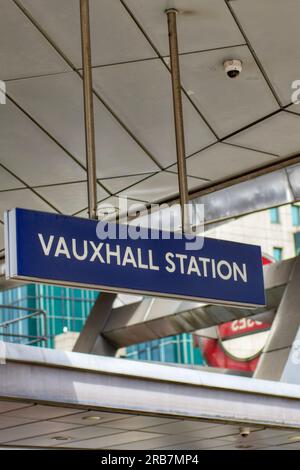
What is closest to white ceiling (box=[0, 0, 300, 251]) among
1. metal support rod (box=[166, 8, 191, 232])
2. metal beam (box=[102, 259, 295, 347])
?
metal support rod (box=[166, 8, 191, 232])

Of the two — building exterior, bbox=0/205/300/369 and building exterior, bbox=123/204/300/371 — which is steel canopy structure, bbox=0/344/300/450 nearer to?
building exterior, bbox=123/204/300/371

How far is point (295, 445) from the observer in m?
15.1

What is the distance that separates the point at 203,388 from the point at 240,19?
498 centimetres

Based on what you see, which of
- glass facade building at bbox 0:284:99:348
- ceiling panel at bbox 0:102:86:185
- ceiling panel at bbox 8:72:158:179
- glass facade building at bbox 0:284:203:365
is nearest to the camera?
ceiling panel at bbox 8:72:158:179

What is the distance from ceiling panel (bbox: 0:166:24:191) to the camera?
11.8m

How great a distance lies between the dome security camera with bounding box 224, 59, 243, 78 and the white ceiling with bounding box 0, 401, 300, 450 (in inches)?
151

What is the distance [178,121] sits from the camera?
28.9 feet

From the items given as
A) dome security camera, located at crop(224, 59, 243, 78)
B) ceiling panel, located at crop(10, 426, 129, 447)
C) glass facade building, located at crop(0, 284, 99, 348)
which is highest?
glass facade building, located at crop(0, 284, 99, 348)

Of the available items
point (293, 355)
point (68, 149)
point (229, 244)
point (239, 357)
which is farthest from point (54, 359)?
point (239, 357)

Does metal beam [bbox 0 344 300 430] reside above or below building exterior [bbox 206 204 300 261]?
below

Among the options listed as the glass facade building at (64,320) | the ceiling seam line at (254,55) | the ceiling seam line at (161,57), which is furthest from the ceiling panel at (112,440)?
the glass facade building at (64,320)

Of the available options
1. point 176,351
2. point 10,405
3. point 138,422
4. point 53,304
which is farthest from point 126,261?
point 53,304

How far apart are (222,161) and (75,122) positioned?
6.41ft

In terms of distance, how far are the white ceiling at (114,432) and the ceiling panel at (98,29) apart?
359 centimetres
